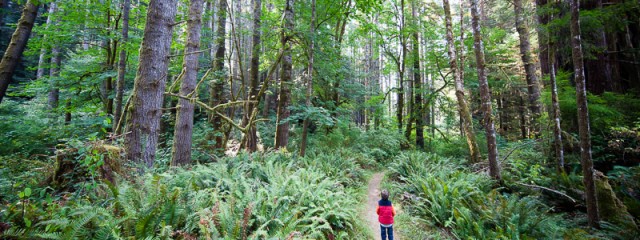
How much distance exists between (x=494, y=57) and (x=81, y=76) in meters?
18.2

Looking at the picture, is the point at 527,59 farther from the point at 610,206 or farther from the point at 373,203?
the point at 373,203

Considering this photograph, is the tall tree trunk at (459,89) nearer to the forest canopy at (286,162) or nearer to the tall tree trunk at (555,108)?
the forest canopy at (286,162)

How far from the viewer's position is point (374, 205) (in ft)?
24.4

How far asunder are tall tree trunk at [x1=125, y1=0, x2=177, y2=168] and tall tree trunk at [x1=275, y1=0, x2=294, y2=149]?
155 inches

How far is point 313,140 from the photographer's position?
1251 cm

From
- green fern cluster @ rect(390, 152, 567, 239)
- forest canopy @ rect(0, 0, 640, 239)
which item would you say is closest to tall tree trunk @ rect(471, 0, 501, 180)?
forest canopy @ rect(0, 0, 640, 239)

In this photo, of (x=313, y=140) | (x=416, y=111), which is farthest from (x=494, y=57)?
(x=313, y=140)

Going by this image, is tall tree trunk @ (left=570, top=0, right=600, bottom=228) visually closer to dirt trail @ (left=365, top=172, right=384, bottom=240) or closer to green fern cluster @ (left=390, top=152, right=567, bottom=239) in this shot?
green fern cluster @ (left=390, top=152, right=567, bottom=239)

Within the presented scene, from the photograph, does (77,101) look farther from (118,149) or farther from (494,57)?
(494,57)

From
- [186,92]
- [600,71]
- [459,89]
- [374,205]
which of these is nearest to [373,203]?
[374,205]

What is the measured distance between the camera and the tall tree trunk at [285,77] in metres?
8.69

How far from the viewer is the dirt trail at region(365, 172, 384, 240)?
19.2 ft

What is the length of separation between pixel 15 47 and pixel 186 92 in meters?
3.06

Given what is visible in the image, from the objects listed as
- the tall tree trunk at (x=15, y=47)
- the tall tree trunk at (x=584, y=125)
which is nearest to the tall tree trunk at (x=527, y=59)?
the tall tree trunk at (x=584, y=125)
